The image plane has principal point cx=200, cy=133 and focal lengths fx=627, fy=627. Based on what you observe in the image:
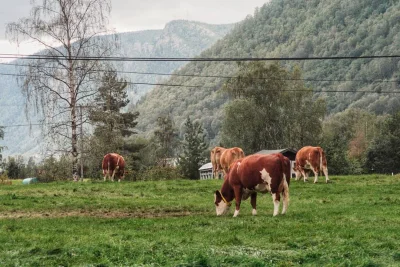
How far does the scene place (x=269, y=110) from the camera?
82.3 meters

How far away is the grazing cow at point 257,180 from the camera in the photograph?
19891 millimetres

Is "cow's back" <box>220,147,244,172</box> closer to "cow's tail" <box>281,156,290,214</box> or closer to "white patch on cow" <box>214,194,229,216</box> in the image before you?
"white patch on cow" <box>214,194,229,216</box>

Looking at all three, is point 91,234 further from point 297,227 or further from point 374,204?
point 374,204

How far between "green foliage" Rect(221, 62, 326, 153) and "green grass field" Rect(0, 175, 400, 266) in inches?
2039

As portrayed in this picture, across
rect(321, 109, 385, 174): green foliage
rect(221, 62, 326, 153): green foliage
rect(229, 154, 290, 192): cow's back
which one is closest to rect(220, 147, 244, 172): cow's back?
rect(229, 154, 290, 192): cow's back

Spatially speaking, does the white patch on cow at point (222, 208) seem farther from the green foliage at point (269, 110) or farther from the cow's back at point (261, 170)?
the green foliage at point (269, 110)

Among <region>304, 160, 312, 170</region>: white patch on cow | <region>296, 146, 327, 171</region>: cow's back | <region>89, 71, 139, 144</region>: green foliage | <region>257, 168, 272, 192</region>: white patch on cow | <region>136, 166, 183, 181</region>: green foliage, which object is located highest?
<region>89, 71, 139, 144</region>: green foliage

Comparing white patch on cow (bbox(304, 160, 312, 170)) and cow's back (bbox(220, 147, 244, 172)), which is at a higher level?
cow's back (bbox(220, 147, 244, 172))

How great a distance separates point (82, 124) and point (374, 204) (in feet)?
68.3

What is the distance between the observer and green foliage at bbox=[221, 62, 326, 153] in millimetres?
81000

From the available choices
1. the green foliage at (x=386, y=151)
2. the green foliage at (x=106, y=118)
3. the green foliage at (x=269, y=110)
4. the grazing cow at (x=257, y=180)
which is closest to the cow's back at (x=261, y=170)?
the grazing cow at (x=257, y=180)

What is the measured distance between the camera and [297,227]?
16.5 m

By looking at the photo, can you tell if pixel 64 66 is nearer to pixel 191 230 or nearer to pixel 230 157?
pixel 230 157

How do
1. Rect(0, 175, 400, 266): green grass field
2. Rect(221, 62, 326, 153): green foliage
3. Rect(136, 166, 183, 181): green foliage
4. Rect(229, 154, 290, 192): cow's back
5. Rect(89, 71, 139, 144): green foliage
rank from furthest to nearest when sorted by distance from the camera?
Rect(221, 62, 326, 153): green foliage
Rect(136, 166, 183, 181): green foliage
Rect(89, 71, 139, 144): green foliage
Rect(229, 154, 290, 192): cow's back
Rect(0, 175, 400, 266): green grass field
